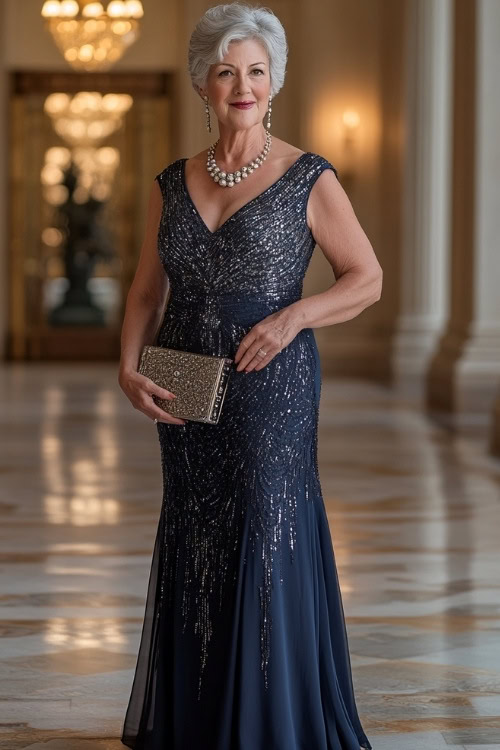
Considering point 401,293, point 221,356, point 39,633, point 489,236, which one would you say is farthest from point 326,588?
point 401,293

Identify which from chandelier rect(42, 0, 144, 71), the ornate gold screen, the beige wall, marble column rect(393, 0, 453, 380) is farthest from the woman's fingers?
the ornate gold screen

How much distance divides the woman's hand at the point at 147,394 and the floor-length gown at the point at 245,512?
0.07 metres

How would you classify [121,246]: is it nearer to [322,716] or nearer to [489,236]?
[489,236]

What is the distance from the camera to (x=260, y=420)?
3.22 metres

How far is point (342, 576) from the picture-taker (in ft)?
18.8

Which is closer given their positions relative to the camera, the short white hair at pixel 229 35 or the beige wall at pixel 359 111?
the short white hair at pixel 229 35

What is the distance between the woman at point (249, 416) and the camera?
3.16m

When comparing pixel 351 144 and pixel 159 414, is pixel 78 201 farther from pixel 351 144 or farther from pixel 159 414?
pixel 159 414

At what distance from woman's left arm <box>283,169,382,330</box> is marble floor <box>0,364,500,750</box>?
4.03 feet

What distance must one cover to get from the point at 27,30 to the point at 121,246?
146 inches

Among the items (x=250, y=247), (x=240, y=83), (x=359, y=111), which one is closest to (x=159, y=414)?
(x=250, y=247)

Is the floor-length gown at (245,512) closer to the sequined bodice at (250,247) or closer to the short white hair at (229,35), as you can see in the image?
the sequined bodice at (250,247)

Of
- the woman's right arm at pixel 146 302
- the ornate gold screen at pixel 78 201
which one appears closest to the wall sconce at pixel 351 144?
the ornate gold screen at pixel 78 201

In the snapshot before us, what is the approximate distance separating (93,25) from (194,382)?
49.5 feet
